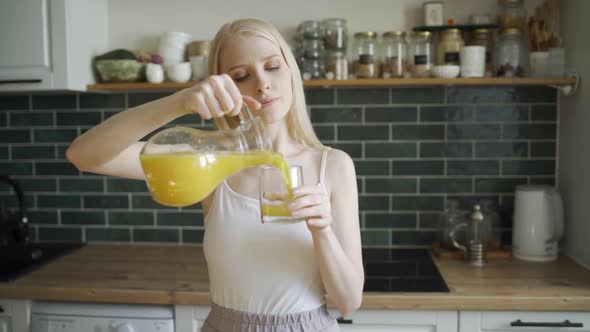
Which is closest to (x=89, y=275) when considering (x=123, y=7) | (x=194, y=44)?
(x=194, y=44)

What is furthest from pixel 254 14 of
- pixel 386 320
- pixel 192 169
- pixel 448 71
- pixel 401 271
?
pixel 192 169

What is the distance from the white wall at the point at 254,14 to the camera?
2.16 m

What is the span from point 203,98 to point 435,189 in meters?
1.60

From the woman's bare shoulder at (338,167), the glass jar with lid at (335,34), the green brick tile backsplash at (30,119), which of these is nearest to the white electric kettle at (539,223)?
the glass jar with lid at (335,34)

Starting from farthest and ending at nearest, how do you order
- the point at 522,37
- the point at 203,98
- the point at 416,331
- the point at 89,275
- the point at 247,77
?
the point at 522,37
the point at 89,275
the point at 416,331
the point at 247,77
the point at 203,98

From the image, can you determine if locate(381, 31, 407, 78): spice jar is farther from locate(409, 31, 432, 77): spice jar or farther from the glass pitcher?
the glass pitcher

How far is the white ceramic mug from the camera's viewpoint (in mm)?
1995

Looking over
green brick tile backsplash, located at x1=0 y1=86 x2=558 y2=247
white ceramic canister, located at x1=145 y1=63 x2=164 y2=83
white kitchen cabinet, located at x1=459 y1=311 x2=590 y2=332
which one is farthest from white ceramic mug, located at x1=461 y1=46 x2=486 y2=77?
white ceramic canister, located at x1=145 y1=63 x2=164 y2=83

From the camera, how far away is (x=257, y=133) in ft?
2.82

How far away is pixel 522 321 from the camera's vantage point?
A: 165 cm

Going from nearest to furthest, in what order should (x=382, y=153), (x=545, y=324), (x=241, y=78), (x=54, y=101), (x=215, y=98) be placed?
(x=215, y=98)
(x=241, y=78)
(x=545, y=324)
(x=382, y=153)
(x=54, y=101)

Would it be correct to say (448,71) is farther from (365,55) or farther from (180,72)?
(180,72)

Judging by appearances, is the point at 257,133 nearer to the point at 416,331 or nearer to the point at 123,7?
the point at 416,331

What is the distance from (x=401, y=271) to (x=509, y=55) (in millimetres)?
935
